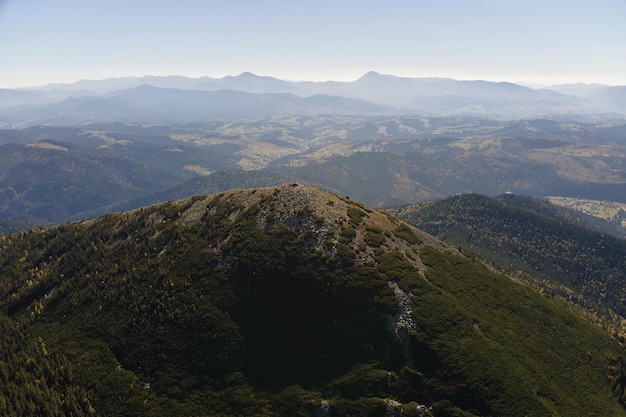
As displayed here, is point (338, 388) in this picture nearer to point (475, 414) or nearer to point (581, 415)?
point (475, 414)

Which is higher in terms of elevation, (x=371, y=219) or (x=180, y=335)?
(x=371, y=219)

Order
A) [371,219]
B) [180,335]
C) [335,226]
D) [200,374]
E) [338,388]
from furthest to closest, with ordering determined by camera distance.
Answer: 1. [371,219]
2. [335,226]
3. [180,335]
4. [200,374]
5. [338,388]

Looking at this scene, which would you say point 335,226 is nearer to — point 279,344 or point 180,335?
point 279,344

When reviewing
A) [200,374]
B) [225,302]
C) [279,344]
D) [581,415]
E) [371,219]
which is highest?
[371,219]

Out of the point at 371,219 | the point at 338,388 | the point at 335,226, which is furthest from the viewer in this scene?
the point at 371,219

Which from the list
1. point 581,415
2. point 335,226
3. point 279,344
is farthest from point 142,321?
point 581,415

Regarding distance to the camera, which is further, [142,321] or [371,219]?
[371,219]
